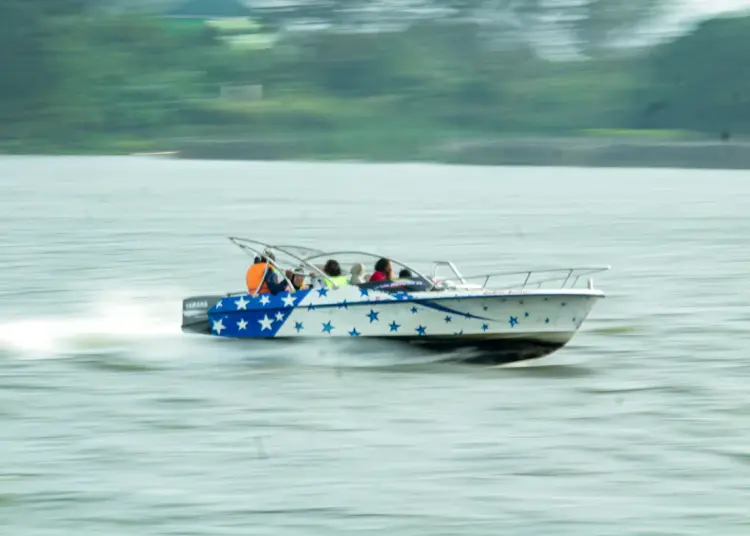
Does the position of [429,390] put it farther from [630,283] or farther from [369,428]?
[630,283]

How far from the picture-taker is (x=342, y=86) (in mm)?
184000

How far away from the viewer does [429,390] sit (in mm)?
20688

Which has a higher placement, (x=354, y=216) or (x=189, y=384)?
(x=189, y=384)

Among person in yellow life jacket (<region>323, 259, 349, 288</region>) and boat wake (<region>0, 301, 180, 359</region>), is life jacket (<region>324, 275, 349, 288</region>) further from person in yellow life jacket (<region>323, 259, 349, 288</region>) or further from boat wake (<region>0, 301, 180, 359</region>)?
boat wake (<region>0, 301, 180, 359</region>)

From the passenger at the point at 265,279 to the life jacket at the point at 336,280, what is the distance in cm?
63

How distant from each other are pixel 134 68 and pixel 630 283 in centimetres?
15875

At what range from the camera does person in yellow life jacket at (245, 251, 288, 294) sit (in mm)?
22188

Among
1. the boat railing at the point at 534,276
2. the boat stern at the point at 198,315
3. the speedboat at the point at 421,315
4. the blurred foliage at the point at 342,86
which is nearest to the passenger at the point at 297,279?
the speedboat at the point at 421,315

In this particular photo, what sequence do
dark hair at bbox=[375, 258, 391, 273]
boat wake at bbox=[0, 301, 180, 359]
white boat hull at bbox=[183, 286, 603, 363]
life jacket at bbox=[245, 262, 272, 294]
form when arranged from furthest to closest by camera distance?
1. boat wake at bbox=[0, 301, 180, 359]
2. life jacket at bbox=[245, 262, 272, 294]
3. dark hair at bbox=[375, 258, 391, 273]
4. white boat hull at bbox=[183, 286, 603, 363]

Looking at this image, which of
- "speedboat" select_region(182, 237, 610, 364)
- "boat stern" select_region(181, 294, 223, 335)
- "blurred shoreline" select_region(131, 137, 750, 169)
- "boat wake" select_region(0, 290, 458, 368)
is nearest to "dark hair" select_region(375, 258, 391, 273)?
"speedboat" select_region(182, 237, 610, 364)

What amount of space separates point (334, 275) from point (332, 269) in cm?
12

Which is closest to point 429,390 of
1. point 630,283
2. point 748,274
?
point 630,283

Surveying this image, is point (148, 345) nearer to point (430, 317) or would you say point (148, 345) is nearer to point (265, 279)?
point (265, 279)

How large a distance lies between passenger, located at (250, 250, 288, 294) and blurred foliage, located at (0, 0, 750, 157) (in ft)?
411
